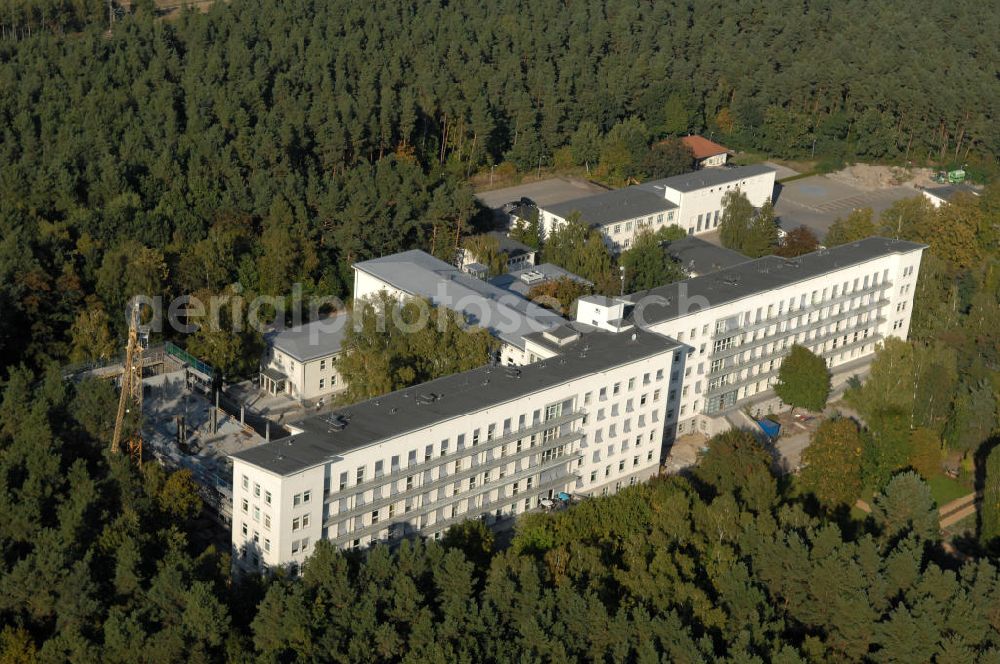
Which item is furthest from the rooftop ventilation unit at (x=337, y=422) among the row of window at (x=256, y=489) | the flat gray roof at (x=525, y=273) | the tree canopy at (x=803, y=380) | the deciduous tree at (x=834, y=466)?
the tree canopy at (x=803, y=380)

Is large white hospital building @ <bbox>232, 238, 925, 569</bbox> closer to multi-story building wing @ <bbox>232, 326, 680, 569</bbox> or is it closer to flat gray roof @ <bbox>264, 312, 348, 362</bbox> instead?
multi-story building wing @ <bbox>232, 326, 680, 569</bbox>

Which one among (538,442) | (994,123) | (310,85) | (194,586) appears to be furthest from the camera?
(994,123)

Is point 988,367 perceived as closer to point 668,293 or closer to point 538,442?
point 668,293

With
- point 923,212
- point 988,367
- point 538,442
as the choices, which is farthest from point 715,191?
point 538,442

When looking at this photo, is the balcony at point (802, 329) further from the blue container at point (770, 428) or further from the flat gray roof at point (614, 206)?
the flat gray roof at point (614, 206)

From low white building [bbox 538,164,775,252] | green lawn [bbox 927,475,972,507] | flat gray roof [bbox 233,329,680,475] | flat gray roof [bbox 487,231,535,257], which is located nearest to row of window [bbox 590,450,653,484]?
flat gray roof [bbox 233,329,680,475]

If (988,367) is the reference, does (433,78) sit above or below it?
above

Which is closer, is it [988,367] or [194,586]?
[194,586]
